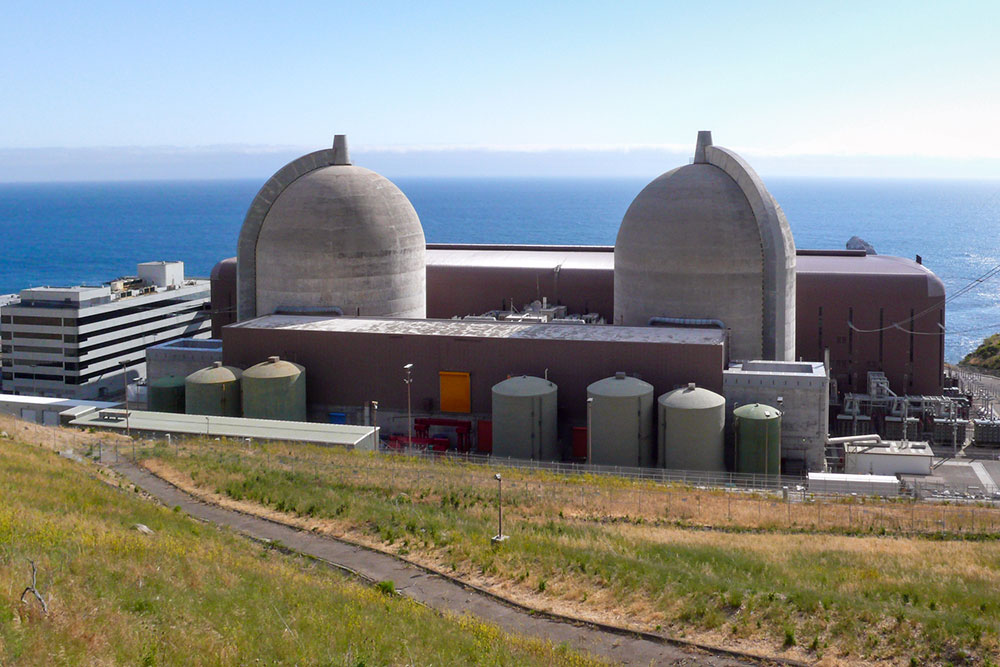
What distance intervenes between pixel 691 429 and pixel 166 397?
928 inches

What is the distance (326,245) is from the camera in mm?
46656

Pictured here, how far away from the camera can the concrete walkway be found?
56.9 feet

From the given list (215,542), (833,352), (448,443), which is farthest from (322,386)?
(833,352)

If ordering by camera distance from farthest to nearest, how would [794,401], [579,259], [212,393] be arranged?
[579,259] < [212,393] < [794,401]

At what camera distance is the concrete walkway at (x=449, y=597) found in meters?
17.3

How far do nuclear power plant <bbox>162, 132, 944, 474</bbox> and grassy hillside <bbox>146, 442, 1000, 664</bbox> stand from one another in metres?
5.76

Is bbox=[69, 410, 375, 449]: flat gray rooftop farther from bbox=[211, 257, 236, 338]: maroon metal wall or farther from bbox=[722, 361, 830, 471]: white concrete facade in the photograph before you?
bbox=[211, 257, 236, 338]: maroon metal wall

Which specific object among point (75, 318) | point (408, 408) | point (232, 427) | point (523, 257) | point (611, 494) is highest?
point (523, 257)

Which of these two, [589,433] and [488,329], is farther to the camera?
[488,329]

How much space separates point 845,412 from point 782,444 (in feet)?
31.6

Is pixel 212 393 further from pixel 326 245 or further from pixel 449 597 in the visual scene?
pixel 449 597

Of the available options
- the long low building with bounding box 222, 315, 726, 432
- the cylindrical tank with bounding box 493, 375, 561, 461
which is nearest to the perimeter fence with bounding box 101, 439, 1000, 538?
the cylindrical tank with bounding box 493, 375, 561, 461

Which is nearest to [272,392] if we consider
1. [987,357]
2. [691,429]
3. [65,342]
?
[691,429]

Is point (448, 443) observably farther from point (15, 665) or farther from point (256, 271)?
point (15, 665)
